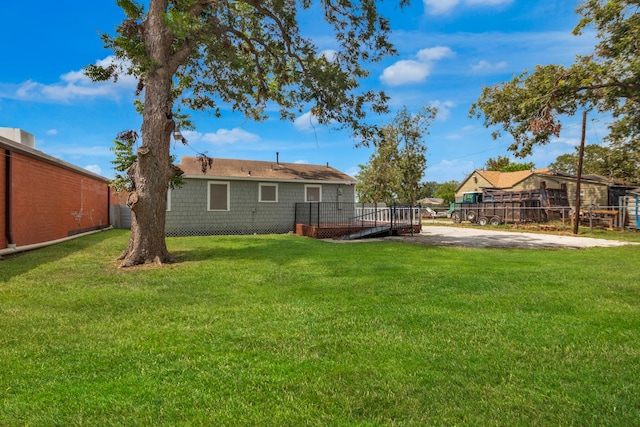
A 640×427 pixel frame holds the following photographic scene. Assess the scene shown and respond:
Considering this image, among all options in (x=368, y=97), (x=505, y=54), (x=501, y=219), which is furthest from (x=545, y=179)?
(x=368, y=97)

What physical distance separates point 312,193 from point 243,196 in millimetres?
3325

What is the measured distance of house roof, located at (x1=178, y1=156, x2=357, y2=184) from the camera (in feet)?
50.5

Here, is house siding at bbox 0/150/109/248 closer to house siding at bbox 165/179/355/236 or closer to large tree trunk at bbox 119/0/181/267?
house siding at bbox 165/179/355/236

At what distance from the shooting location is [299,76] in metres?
10.9

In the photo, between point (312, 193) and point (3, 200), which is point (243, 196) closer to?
point (312, 193)

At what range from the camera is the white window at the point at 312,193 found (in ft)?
56.2

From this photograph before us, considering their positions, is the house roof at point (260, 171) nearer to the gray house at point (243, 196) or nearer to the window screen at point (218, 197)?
the gray house at point (243, 196)

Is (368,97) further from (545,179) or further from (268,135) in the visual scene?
(545,179)

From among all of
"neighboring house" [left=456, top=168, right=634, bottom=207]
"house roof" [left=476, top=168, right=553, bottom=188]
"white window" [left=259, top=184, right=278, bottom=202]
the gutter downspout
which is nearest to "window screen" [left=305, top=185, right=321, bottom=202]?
"white window" [left=259, top=184, right=278, bottom=202]

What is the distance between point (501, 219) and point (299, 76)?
18520 mm

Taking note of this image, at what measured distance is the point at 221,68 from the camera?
11008mm

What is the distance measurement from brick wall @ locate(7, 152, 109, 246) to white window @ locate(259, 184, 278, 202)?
24.1ft

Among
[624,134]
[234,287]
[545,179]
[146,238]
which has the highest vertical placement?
[624,134]

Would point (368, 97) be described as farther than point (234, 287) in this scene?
Yes
